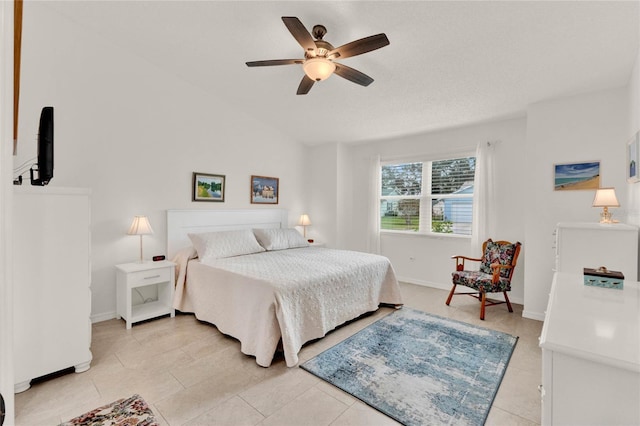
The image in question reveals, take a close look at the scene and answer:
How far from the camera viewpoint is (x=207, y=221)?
418 centimetres

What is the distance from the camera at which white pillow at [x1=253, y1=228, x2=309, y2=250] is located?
4.27m

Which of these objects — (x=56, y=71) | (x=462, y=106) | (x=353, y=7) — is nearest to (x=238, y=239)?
(x=56, y=71)

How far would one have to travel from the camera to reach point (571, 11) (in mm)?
2162

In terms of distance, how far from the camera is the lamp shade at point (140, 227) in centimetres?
331

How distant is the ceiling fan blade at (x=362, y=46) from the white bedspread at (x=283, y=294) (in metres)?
1.88

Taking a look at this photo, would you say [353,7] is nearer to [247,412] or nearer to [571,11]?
[571,11]

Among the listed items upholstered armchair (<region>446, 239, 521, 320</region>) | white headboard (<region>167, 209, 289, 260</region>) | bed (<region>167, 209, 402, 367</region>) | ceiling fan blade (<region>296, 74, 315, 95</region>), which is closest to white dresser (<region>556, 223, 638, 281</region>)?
upholstered armchair (<region>446, 239, 521, 320</region>)

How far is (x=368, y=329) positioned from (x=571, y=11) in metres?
3.10

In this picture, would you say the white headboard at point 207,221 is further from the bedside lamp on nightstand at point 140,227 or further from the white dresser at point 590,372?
the white dresser at point 590,372

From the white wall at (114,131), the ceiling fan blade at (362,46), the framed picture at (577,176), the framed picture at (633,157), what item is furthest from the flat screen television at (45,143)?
the framed picture at (577,176)

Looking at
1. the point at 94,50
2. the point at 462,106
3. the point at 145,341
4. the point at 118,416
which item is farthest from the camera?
the point at 462,106

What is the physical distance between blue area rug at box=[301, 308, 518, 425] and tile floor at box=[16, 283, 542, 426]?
0.09 meters

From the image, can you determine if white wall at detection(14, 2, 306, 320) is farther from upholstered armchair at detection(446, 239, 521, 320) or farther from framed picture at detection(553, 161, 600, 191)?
framed picture at detection(553, 161, 600, 191)

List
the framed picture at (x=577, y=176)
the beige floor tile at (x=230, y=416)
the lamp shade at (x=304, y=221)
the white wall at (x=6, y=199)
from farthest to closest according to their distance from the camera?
the lamp shade at (x=304, y=221)
the framed picture at (x=577, y=176)
the beige floor tile at (x=230, y=416)
the white wall at (x=6, y=199)
